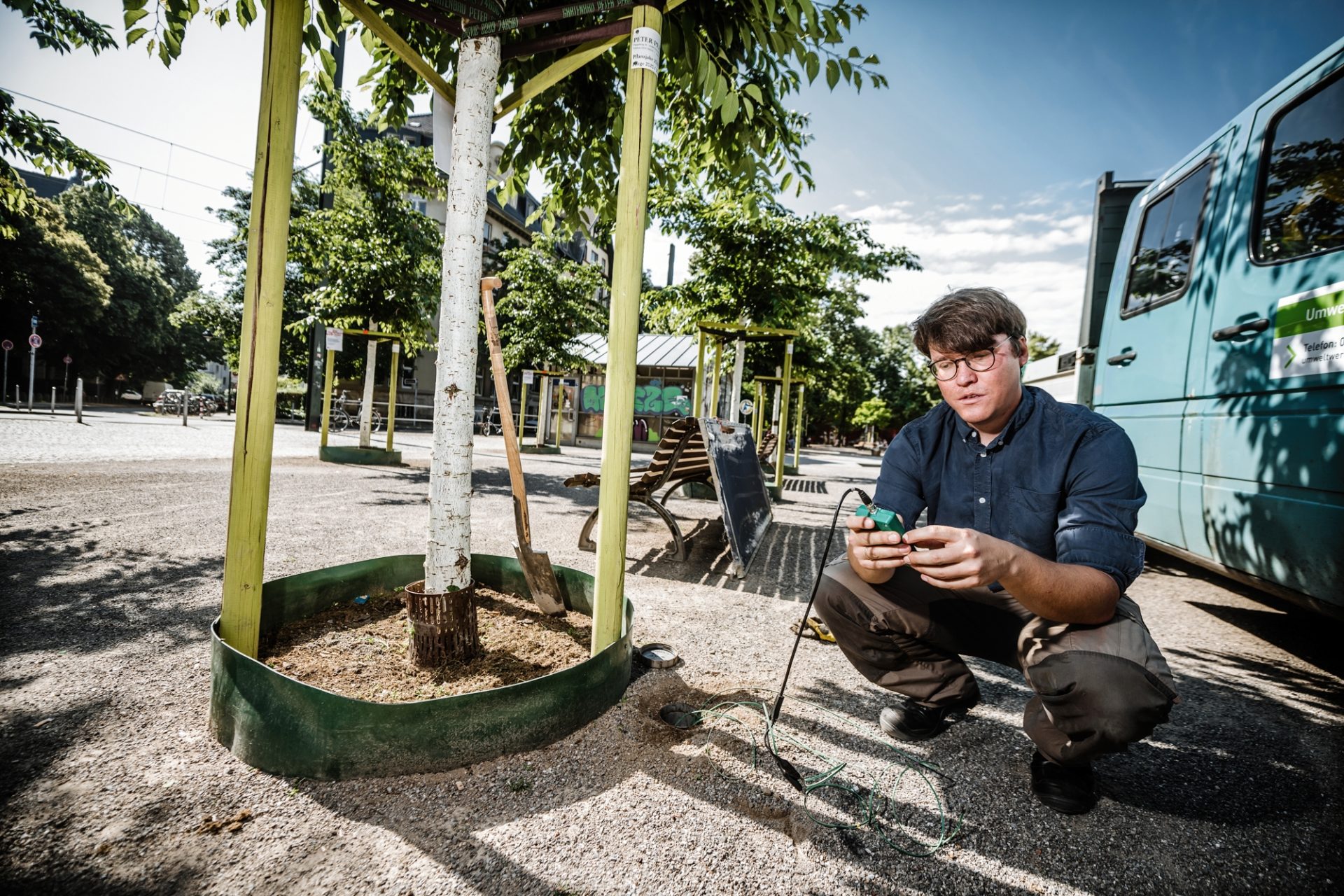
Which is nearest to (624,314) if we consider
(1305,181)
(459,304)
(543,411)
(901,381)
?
(459,304)

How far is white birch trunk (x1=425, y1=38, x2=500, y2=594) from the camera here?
2.22 meters

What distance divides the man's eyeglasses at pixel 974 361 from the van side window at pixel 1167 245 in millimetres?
2469

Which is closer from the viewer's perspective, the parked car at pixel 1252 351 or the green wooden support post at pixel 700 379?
the parked car at pixel 1252 351

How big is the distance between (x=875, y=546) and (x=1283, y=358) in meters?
2.34

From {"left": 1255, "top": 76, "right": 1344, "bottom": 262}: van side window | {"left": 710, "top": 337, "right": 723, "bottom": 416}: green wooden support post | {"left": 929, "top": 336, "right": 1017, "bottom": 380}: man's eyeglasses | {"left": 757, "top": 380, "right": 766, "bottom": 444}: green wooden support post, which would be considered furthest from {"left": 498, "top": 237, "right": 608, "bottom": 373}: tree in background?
{"left": 929, "top": 336, "right": 1017, "bottom": 380}: man's eyeglasses

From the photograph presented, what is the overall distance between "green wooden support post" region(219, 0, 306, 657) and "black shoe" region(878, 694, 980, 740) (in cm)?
223

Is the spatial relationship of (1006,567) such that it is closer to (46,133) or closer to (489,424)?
(46,133)

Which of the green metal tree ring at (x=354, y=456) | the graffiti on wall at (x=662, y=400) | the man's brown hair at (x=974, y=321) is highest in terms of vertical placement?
the graffiti on wall at (x=662, y=400)

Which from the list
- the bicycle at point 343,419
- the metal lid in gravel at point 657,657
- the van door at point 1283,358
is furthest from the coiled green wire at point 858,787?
the bicycle at point 343,419

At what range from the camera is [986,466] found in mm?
1962

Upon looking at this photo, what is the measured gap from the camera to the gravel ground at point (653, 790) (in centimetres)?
144

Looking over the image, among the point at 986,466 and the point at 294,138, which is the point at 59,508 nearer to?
the point at 294,138

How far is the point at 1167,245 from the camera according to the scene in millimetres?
3676

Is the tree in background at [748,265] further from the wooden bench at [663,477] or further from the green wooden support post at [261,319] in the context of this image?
the green wooden support post at [261,319]
